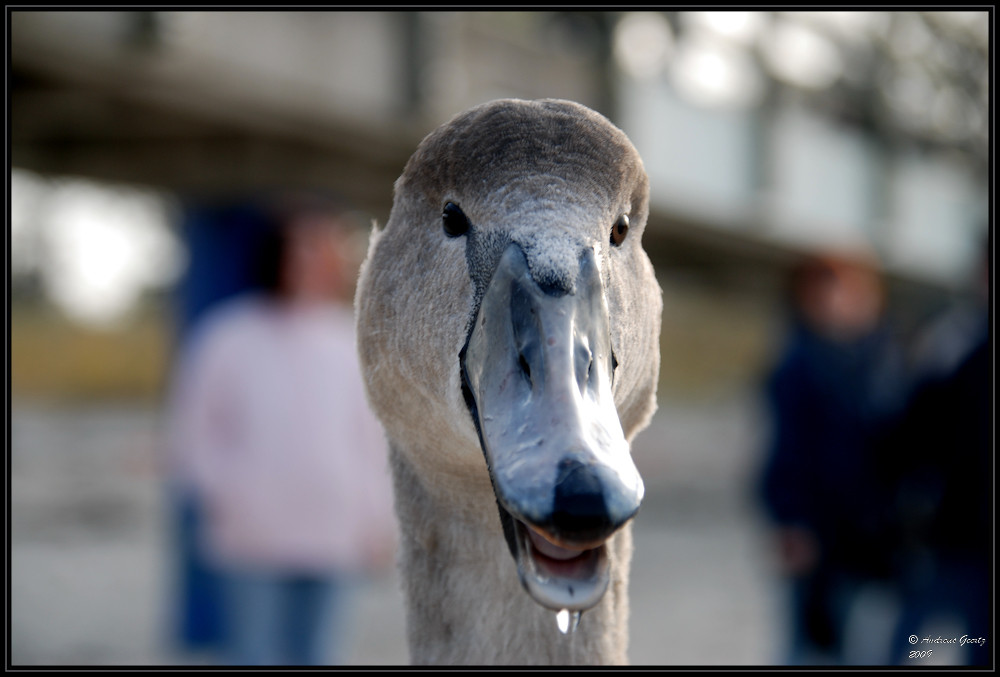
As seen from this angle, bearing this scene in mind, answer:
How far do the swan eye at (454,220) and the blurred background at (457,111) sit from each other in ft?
6.80

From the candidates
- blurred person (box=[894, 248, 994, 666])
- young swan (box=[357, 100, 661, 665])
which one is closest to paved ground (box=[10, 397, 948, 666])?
blurred person (box=[894, 248, 994, 666])

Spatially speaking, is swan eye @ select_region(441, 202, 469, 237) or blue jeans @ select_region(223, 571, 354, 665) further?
blue jeans @ select_region(223, 571, 354, 665)

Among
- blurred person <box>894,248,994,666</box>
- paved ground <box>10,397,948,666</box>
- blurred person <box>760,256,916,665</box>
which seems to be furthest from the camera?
paved ground <box>10,397,948,666</box>

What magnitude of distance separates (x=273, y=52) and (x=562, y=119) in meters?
4.42

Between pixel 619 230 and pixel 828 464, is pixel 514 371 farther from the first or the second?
pixel 828 464

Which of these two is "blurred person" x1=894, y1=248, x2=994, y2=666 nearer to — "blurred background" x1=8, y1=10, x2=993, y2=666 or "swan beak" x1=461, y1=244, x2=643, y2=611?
"blurred background" x1=8, y1=10, x2=993, y2=666

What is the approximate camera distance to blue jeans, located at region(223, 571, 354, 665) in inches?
183

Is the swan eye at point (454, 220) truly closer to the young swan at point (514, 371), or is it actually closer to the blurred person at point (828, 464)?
the young swan at point (514, 371)

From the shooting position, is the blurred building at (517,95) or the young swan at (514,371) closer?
the young swan at (514,371)

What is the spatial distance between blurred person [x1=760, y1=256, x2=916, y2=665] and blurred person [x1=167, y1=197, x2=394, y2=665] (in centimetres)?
217

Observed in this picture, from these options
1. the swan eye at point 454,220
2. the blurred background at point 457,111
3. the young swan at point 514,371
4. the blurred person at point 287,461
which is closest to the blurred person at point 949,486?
the blurred background at point 457,111

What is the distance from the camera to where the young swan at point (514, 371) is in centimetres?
133

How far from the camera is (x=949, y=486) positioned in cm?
444

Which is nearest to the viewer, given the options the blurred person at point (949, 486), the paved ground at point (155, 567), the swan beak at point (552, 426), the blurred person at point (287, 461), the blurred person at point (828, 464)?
the swan beak at point (552, 426)
